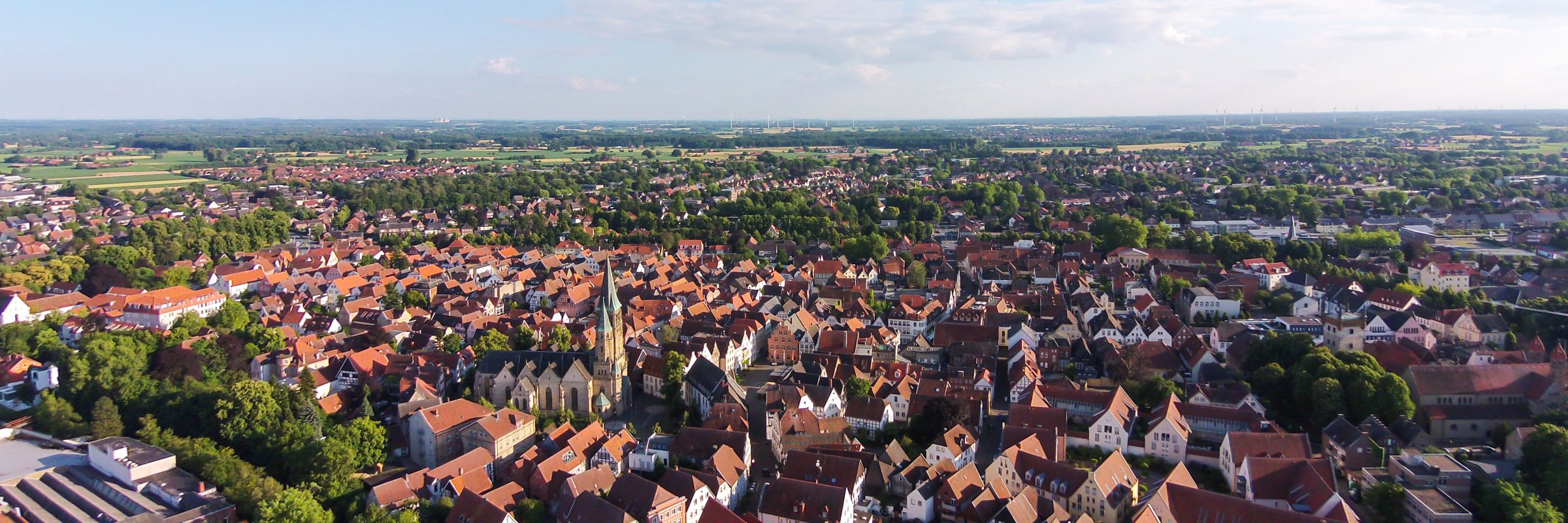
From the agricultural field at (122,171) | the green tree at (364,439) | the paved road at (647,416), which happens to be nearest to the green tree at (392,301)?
the paved road at (647,416)

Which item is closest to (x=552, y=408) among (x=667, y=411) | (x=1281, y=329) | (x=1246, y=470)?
(x=667, y=411)

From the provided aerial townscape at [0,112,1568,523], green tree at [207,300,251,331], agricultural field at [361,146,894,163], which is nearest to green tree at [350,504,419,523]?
aerial townscape at [0,112,1568,523]

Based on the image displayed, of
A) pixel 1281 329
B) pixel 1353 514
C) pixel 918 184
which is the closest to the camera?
pixel 1353 514

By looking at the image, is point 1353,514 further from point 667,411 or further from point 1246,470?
point 667,411

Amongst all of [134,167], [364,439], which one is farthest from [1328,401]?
[134,167]

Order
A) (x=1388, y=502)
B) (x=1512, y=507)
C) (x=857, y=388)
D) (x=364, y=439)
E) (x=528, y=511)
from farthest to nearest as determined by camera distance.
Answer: (x=857, y=388)
(x=364, y=439)
(x=528, y=511)
(x=1388, y=502)
(x=1512, y=507)

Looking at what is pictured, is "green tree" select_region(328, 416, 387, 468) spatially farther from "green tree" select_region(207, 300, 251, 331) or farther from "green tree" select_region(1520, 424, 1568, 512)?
"green tree" select_region(1520, 424, 1568, 512)

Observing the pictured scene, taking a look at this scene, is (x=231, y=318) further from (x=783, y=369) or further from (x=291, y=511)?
(x=783, y=369)
